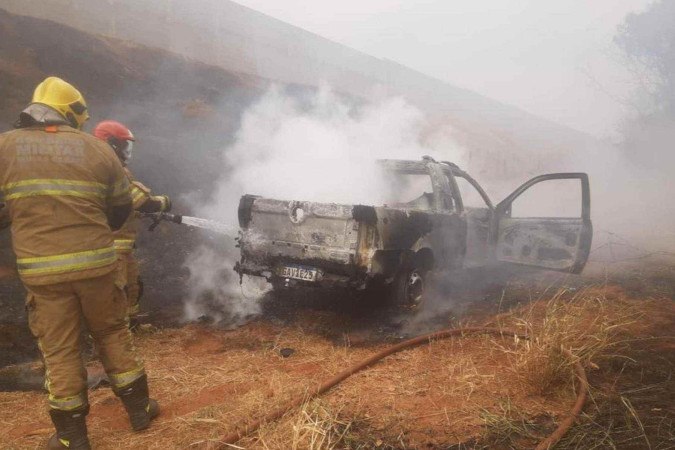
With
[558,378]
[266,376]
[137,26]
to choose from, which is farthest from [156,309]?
[137,26]

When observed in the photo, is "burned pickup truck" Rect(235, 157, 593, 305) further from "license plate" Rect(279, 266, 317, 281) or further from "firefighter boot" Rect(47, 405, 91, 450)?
"firefighter boot" Rect(47, 405, 91, 450)

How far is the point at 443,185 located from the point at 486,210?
4.26 ft

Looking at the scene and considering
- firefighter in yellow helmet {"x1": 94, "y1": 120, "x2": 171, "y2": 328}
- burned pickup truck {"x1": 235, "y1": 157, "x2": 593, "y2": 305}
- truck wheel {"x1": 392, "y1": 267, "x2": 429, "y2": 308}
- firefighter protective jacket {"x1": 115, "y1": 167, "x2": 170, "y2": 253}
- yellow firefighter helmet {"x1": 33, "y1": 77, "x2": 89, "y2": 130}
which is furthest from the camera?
truck wheel {"x1": 392, "y1": 267, "x2": 429, "y2": 308}

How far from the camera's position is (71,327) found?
8.26ft

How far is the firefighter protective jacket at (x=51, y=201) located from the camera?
2.40m

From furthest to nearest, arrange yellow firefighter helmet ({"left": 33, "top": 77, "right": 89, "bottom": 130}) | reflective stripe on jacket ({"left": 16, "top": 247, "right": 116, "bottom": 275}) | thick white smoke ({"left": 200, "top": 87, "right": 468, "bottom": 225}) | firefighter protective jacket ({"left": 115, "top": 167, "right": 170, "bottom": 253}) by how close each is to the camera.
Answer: thick white smoke ({"left": 200, "top": 87, "right": 468, "bottom": 225}), firefighter protective jacket ({"left": 115, "top": 167, "right": 170, "bottom": 253}), yellow firefighter helmet ({"left": 33, "top": 77, "right": 89, "bottom": 130}), reflective stripe on jacket ({"left": 16, "top": 247, "right": 116, "bottom": 275})

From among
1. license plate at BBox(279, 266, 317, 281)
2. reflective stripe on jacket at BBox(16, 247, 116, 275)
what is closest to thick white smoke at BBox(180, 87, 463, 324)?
license plate at BBox(279, 266, 317, 281)

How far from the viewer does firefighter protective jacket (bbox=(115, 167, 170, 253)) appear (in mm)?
3559

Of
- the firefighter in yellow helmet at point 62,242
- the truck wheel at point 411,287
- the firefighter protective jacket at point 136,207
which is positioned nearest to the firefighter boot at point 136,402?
the firefighter in yellow helmet at point 62,242

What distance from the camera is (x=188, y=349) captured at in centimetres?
427

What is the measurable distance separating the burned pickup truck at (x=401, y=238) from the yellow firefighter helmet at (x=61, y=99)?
89.8 inches

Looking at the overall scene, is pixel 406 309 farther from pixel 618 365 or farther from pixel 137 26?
pixel 137 26

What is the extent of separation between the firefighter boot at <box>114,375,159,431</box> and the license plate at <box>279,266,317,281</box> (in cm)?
201

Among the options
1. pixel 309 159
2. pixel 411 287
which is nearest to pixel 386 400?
pixel 411 287
